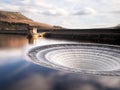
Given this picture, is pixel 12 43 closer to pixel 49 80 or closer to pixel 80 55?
pixel 80 55

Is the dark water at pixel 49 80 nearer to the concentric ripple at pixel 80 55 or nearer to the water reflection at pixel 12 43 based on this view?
the concentric ripple at pixel 80 55

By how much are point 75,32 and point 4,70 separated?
74.8 feet

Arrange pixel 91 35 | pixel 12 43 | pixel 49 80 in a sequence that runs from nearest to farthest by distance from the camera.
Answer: pixel 49 80 → pixel 12 43 → pixel 91 35

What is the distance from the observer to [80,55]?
1647cm

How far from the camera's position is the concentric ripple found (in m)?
14.1

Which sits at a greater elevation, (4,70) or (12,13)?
(12,13)

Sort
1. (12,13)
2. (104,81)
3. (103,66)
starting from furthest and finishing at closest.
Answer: (12,13) < (103,66) < (104,81)

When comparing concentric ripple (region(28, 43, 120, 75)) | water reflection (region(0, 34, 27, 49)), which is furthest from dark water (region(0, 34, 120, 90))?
water reflection (region(0, 34, 27, 49))

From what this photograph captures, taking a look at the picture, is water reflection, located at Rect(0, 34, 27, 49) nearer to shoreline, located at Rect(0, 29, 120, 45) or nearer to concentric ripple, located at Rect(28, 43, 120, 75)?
concentric ripple, located at Rect(28, 43, 120, 75)

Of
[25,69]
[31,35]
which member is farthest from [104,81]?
[31,35]

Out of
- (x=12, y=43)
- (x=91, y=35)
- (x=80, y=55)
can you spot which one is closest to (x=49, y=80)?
(x=80, y=55)

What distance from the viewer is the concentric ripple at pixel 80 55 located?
14.1 meters

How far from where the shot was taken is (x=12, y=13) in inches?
2613

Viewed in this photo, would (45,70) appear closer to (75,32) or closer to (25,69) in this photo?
(25,69)
